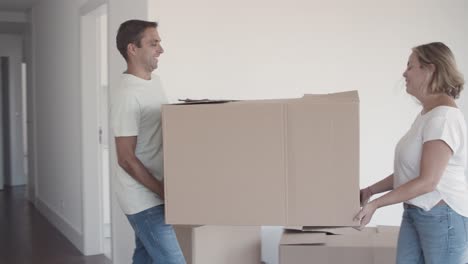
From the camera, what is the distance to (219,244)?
2.86 meters

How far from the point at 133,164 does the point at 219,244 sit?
1.01 m

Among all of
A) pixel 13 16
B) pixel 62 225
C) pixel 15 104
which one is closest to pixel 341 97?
pixel 62 225

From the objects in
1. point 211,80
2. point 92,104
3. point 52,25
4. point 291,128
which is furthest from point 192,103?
point 52,25

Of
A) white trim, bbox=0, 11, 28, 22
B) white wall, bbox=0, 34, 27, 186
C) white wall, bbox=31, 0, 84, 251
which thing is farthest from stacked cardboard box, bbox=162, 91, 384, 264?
white wall, bbox=0, 34, 27, 186

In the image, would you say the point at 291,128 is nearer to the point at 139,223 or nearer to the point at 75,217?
the point at 139,223

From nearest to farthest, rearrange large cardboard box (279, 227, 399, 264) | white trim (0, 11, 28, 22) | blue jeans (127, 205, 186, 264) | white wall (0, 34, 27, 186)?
blue jeans (127, 205, 186, 264) → large cardboard box (279, 227, 399, 264) → white trim (0, 11, 28, 22) → white wall (0, 34, 27, 186)

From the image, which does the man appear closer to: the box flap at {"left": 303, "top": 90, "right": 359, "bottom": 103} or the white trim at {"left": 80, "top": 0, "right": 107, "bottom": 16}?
the box flap at {"left": 303, "top": 90, "right": 359, "bottom": 103}

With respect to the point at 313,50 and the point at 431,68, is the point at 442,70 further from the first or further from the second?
the point at 313,50

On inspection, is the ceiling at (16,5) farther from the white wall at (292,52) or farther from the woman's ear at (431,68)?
the woman's ear at (431,68)

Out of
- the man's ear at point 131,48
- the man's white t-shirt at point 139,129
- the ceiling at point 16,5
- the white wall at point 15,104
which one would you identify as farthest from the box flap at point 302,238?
the white wall at point 15,104

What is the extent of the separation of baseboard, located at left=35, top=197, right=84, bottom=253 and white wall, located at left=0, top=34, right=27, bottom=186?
2495mm

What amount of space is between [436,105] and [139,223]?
1.07 metres

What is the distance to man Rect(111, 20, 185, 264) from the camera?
200cm

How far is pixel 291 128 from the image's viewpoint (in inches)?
70.5
